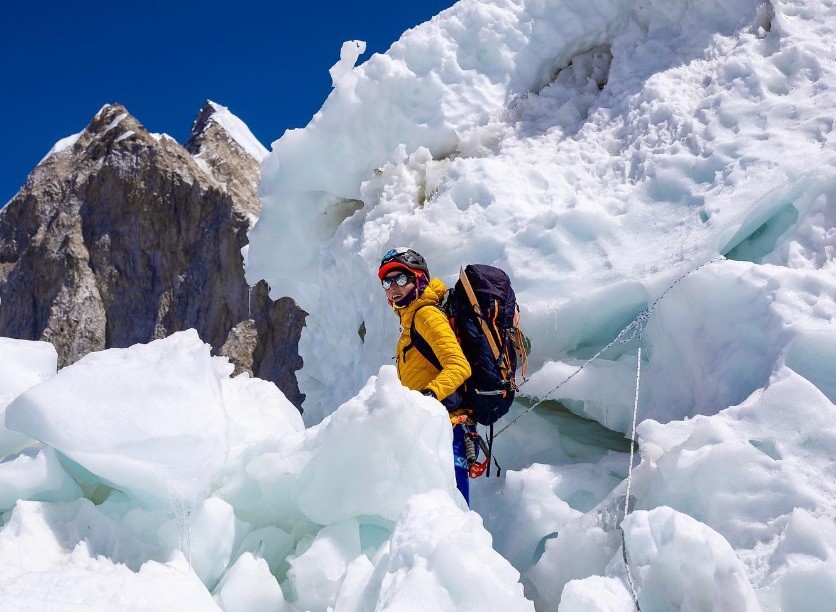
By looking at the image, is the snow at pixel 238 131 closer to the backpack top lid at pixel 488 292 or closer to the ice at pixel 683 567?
the backpack top lid at pixel 488 292

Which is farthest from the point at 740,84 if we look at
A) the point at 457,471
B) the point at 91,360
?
the point at 91,360

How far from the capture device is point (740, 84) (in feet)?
14.9

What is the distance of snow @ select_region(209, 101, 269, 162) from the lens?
24.0 metres

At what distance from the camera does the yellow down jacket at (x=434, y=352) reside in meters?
3.32

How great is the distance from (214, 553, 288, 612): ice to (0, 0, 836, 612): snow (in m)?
0.01

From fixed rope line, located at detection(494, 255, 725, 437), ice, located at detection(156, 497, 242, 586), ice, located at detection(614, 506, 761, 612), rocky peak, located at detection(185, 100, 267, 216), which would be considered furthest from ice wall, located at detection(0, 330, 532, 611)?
rocky peak, located at detection(185, 100, 267, 216)

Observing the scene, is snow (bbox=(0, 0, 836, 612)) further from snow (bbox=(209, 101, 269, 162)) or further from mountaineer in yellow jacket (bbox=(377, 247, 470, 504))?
snow (bbox=(209, 101, 269, 162))

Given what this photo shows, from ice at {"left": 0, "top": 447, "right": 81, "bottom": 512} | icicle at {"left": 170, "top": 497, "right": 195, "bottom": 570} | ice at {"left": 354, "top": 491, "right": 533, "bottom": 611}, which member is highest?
ice at {"left": 0, "top": 447, "right": 81, "bottom": 512}

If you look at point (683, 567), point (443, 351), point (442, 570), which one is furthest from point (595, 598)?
point (443, 351)

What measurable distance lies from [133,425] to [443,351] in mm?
1220

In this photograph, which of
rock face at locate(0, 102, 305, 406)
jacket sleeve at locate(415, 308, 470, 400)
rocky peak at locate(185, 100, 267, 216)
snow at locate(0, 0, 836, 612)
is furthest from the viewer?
rocky peak at locate(185, 100, 267, 216)

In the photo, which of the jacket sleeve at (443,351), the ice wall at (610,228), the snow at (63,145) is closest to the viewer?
the ice wall at (610,228)

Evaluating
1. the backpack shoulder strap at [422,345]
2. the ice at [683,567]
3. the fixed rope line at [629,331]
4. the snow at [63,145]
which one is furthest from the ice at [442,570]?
the snow at [63,145]

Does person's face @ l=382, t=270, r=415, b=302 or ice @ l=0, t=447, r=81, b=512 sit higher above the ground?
A: person's face @ l=382, t=270, r=415, b=302
